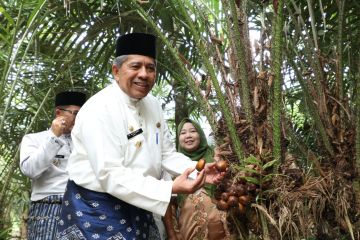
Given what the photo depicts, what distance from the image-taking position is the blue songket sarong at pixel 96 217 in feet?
5.90

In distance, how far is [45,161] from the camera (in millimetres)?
2619

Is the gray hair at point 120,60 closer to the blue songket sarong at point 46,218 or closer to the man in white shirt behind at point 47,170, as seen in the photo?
the man in white shirt behind at point 47,170

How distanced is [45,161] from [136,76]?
943mm

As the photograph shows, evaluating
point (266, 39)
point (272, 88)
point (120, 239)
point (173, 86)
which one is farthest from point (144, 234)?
point (173, 86)

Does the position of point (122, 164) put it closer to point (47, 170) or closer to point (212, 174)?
point (212, 174)

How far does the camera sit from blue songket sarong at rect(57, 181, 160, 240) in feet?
5.90

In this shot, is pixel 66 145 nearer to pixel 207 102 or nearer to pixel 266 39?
pixel 207 102

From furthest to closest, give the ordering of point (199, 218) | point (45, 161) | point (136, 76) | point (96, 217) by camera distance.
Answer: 1. point (199, 218)
2. point (45, 161)
3. point (136, 76)
4. point (96, 217)

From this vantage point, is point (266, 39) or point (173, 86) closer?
point (266, 39)

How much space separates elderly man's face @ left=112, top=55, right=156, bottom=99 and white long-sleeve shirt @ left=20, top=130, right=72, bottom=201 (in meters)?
0.82

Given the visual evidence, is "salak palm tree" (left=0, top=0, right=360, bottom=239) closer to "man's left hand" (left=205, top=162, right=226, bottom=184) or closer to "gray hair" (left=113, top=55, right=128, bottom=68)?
"man's left hand" (left=205, top=162, right=226, bottom=184)

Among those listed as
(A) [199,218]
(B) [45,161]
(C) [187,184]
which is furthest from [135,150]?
(A) [199,218]

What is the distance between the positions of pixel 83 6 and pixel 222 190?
1.83 metres

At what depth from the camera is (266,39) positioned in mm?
2150
